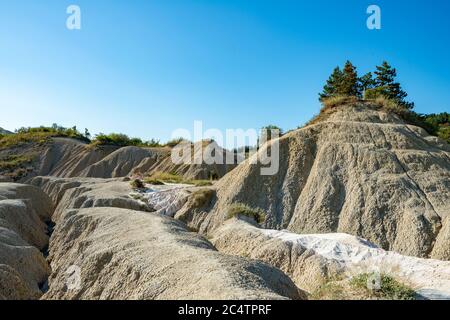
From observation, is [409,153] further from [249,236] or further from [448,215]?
[249,236]

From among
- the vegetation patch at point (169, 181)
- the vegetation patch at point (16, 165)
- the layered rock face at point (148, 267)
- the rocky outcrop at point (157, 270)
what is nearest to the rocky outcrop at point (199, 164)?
the vegetation patch at point (169, 181)

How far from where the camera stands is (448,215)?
50.4 feet

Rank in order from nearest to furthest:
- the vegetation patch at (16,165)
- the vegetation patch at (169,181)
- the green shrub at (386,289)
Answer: the green shrub at (386,289) → the vegetation patch at (169,181) → the vegetation patch at (16,165)

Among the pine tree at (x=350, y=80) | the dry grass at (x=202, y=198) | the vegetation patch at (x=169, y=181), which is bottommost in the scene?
the dry grass at (x=202, y=198)

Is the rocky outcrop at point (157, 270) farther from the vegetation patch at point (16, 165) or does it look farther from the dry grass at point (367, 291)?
the vegetation patch at point (16, 165)

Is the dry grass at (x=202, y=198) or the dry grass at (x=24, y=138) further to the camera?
the dry grass at (x=24, y=138)

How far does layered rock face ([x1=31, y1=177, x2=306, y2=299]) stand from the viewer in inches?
302

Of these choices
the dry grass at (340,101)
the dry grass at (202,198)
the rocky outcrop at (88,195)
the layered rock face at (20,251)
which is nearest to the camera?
the layered rock face at (20,251)

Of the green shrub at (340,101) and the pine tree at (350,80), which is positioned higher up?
the pine tree at (350,80)

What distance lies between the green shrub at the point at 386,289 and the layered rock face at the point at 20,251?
768 cm

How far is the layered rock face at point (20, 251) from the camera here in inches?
433

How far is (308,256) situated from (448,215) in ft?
19.2

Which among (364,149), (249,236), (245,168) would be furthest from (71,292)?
(364,149)
